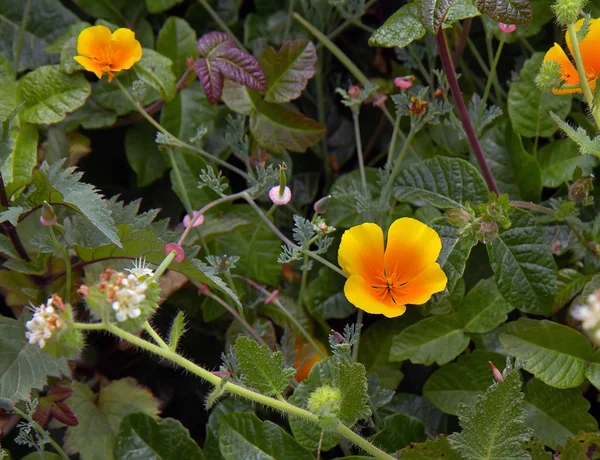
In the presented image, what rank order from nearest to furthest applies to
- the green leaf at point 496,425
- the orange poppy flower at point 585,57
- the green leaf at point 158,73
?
the green leaf at point 496,425
the orange poppy flower at point 585,57
the green leaf at point 158,73

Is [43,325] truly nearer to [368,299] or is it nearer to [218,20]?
[368,299]

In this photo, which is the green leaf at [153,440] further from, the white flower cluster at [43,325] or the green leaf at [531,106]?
the green leaf at [531,106]

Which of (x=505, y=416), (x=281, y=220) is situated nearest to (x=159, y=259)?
(x=281, y=220)

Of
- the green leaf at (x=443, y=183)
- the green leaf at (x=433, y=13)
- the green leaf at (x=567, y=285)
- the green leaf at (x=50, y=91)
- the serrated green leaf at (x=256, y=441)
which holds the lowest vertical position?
the serrated green leaf at (x=256, y=441)

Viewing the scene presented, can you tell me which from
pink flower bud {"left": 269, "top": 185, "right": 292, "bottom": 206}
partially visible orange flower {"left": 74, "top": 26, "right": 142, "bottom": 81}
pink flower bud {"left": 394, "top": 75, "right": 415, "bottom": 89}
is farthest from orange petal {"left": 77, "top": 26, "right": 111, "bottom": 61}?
pink flower bud {"left": 394, "top": 75, "right": 415, "bottom": 89}

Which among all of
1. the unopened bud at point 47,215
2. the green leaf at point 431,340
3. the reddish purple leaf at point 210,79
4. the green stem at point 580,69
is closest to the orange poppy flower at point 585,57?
the green stem at point 580,69

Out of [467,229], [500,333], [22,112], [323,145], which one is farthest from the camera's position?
[323,145]

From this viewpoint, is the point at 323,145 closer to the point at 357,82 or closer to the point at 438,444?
the point at 357,82

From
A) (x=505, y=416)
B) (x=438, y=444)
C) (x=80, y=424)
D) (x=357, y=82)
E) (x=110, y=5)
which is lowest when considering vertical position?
(x=80, y=424)
